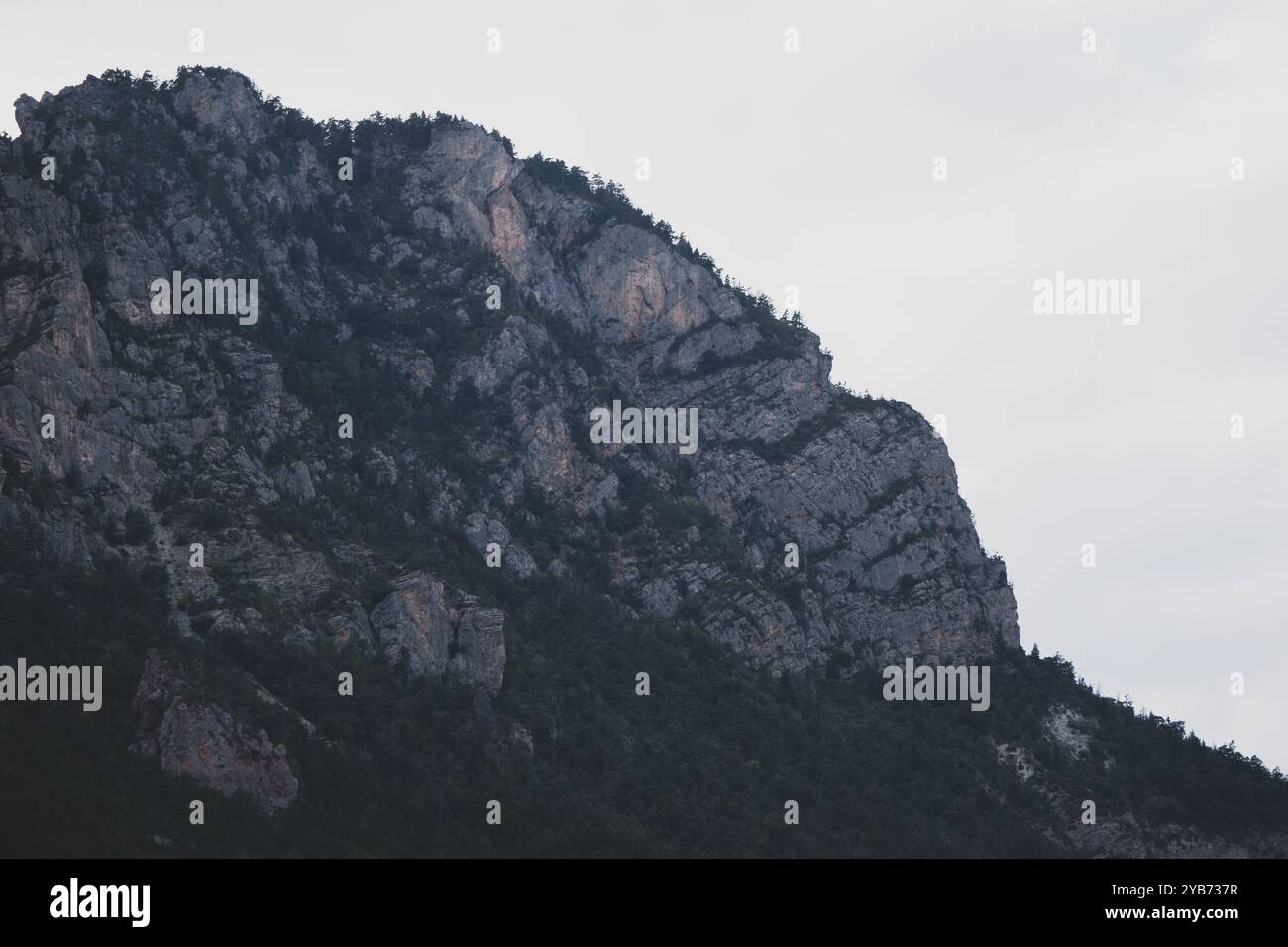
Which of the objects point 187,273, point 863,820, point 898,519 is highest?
point 187,273

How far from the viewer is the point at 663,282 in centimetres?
17525

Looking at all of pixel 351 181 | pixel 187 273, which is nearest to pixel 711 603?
pixel 187 273

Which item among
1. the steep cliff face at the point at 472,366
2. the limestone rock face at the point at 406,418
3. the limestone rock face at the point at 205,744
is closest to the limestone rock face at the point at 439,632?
the limestone rock face at the point at 406,418

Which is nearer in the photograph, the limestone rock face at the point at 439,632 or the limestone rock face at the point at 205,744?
the limestone rock face at the point at 205,744

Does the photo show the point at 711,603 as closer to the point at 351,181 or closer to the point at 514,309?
the point at 514,309

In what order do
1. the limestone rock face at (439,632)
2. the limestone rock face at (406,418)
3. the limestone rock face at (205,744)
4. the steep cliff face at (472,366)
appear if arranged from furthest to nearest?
the steep cliff face at (472,366) < the limestone rock face at (439,632) < the limestone rock face at (406,418) < the limestone rock face at (205,744)

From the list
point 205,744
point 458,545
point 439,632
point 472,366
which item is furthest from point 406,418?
point 205,744

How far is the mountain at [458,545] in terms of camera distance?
11106 cm

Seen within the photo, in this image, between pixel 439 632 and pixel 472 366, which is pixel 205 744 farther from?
pixel 472 366

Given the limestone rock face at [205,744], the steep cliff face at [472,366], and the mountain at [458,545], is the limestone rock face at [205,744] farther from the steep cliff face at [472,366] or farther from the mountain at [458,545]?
the steep cliff face at [472,366]

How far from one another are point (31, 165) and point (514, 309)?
152ft

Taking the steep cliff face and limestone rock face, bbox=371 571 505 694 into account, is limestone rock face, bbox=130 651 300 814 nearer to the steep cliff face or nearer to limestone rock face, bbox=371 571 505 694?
the steep cliff face

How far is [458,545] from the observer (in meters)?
140

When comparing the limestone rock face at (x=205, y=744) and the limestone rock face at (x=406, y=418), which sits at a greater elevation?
the limestone rock face at (x=406, y=418)
